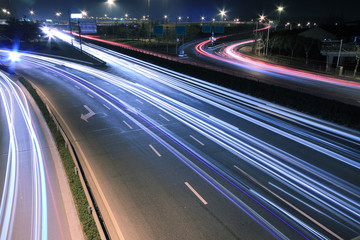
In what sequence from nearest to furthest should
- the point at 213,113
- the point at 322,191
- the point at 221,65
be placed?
the point at 322,191 → the point at 213,113 → the point at 221,65

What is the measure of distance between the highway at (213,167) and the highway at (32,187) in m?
1.41

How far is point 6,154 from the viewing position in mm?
15242

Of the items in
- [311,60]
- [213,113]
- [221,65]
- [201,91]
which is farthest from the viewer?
[311,60]

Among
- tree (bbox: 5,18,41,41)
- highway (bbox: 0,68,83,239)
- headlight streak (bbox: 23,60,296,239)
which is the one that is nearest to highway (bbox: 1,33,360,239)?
headlight streak (bbox: 23,60,296,239)

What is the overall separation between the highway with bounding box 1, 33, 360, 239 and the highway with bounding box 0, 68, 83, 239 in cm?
Result: 141

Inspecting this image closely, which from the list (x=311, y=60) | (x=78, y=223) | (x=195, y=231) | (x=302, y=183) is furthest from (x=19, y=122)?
(x=311, y=60)

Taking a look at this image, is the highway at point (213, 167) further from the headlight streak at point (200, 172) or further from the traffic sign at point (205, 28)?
the traffic sign at point (205, 28)

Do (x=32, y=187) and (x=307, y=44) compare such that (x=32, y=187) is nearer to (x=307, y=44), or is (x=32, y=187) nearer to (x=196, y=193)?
(x=196, y=193)

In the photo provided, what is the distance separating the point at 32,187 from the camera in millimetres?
11992

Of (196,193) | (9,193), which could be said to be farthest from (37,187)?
(196,193)

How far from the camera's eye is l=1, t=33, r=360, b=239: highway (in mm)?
10148

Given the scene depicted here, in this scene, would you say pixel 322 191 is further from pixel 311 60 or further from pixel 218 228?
pixel 311 60

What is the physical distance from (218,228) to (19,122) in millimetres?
17895

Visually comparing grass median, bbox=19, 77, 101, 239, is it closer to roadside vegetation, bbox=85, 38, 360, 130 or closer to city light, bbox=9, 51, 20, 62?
roadside vegetation, bbox=85, 38, 360, 130
